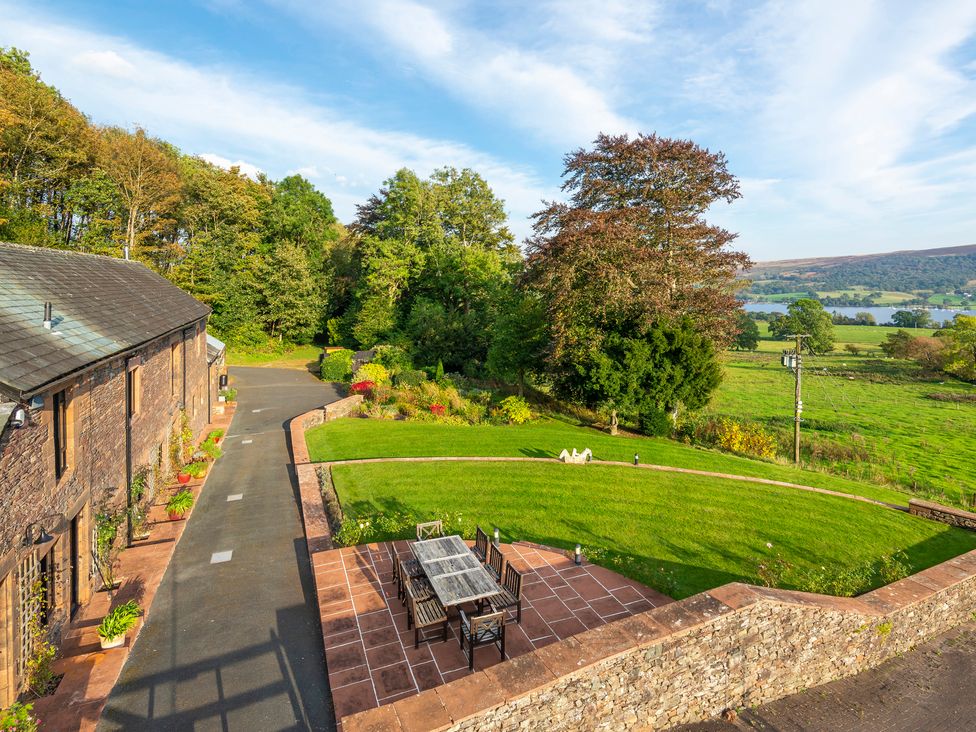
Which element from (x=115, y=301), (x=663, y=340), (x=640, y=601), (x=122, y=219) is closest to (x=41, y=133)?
(x=122, y=219)

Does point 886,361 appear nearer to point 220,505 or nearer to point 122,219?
point 220,505

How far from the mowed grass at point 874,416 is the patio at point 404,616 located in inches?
671

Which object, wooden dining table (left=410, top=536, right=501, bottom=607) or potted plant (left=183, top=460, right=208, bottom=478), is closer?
wooden dining table (left=410, top=536, right=501, bottom=607)

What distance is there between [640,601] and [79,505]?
33.7 ft

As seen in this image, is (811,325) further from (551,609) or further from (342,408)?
(551,609)

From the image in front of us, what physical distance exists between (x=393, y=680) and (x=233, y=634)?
131 inches

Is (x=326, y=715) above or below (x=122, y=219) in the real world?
below

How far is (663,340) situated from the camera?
22391mm

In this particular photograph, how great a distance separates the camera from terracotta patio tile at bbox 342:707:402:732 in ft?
15.6

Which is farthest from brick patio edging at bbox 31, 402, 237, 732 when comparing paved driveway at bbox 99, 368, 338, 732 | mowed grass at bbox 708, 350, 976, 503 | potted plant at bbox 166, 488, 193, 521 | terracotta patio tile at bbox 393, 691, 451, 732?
mowed grass at bbox 708, 350, 976, 503

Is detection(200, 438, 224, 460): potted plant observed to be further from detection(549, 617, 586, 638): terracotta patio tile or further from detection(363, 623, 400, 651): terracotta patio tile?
detection(549, 617, 586, 638): terracotta patio tile

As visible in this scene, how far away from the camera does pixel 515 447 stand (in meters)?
19.0

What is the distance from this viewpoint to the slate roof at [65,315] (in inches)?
258

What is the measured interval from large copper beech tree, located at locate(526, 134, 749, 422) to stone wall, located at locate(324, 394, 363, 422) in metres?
10.2
